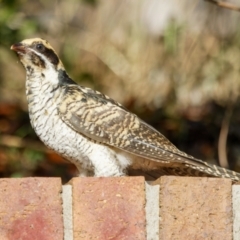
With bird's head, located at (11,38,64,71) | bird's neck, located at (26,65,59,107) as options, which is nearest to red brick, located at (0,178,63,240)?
bird's neck, located at (26,65,59,107)

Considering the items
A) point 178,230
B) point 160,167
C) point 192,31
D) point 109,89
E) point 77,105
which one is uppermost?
point 192,31

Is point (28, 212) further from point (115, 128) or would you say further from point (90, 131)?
point (115, 128)

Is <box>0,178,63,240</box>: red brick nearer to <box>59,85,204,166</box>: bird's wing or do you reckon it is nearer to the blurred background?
<box>59,85,204,166</box>: bird's wing

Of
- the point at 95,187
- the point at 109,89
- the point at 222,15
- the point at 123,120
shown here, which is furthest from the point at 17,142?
the point at 95,187

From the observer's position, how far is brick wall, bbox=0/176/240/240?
2354 millimetres

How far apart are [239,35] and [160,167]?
1.97 meters

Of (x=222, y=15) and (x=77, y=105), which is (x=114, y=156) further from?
(x=222, y=15)

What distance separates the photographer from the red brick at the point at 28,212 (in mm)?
2348

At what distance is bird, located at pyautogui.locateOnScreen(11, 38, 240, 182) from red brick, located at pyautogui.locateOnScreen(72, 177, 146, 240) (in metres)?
0.89

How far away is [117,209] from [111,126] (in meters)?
1.16

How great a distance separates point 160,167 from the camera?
356cm

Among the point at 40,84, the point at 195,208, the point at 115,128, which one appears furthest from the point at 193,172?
the point at 195,208

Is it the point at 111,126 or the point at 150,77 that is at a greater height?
the point at 150,77

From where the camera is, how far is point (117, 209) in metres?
2.39
